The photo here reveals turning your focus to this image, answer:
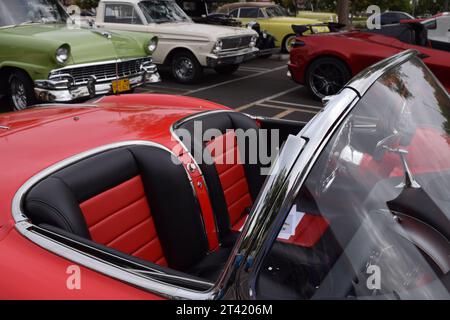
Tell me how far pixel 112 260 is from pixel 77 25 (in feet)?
20.9

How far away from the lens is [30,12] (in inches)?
258

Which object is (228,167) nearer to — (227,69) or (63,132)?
(63,132)

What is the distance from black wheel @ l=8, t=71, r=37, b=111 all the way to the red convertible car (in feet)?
13.7

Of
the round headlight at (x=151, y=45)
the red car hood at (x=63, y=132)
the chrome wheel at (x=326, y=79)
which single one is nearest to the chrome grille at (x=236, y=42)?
the round headlight at (x=151, y=45)

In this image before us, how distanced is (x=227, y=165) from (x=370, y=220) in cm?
137

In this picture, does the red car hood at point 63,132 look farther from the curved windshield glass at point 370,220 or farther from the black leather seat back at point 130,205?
the curved windshield glass at point 370,220

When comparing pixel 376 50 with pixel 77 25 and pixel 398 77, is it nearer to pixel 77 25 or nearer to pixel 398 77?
pixel 77 25

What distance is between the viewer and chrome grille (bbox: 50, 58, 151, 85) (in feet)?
19.0

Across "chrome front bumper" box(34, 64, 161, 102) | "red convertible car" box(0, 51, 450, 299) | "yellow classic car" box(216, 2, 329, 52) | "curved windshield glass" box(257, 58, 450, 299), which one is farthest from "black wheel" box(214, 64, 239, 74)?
"curved windshield glass" box(257, 58, 450, 299)

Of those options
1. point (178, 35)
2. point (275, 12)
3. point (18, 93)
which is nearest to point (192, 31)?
point (178, 35)

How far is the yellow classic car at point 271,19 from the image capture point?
1294 centimetres

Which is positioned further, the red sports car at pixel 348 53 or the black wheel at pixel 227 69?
the black wheel at pixel 227 69
